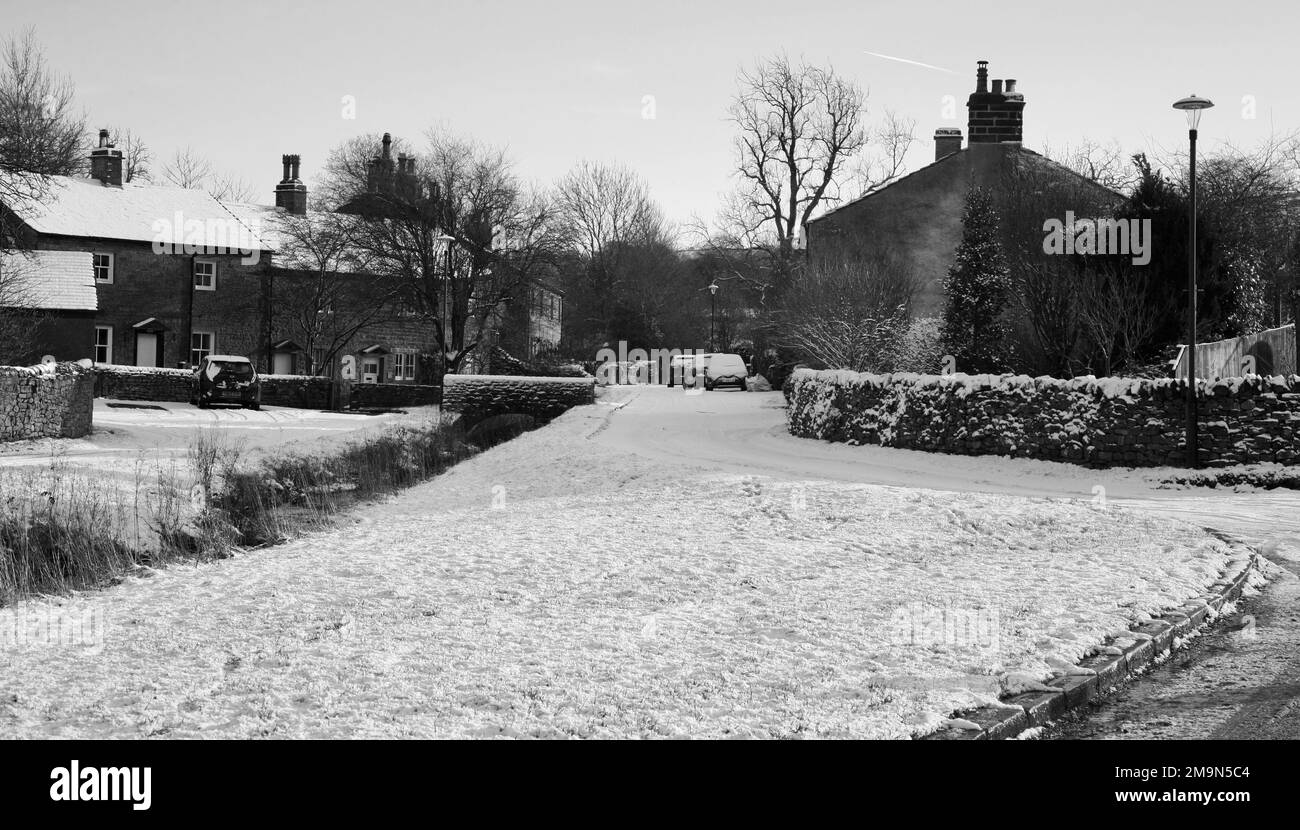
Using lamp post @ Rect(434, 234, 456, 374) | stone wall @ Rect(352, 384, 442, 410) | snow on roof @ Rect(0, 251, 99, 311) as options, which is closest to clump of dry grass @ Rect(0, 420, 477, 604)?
lamp post @ Rect(434, 234, 456, 374)

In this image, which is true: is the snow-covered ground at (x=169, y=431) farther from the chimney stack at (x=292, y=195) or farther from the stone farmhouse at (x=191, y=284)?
the chimney stack at (x=292, y=195)

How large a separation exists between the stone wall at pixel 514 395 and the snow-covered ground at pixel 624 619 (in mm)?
20609

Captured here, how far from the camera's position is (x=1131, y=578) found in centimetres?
1045

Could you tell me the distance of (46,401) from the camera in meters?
28.7

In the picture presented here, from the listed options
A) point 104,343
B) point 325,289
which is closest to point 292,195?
point 325,289

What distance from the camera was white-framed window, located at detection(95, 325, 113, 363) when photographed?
162 ft

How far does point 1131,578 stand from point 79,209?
1949 inches

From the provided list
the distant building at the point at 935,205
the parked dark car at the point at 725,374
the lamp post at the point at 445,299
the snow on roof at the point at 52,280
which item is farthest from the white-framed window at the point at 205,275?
the distant building at the point at 935,205

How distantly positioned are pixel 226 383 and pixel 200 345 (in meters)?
11.9

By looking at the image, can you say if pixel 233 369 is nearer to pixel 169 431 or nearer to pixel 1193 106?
pixel 169 431

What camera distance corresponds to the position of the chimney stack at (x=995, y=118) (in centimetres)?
4081
